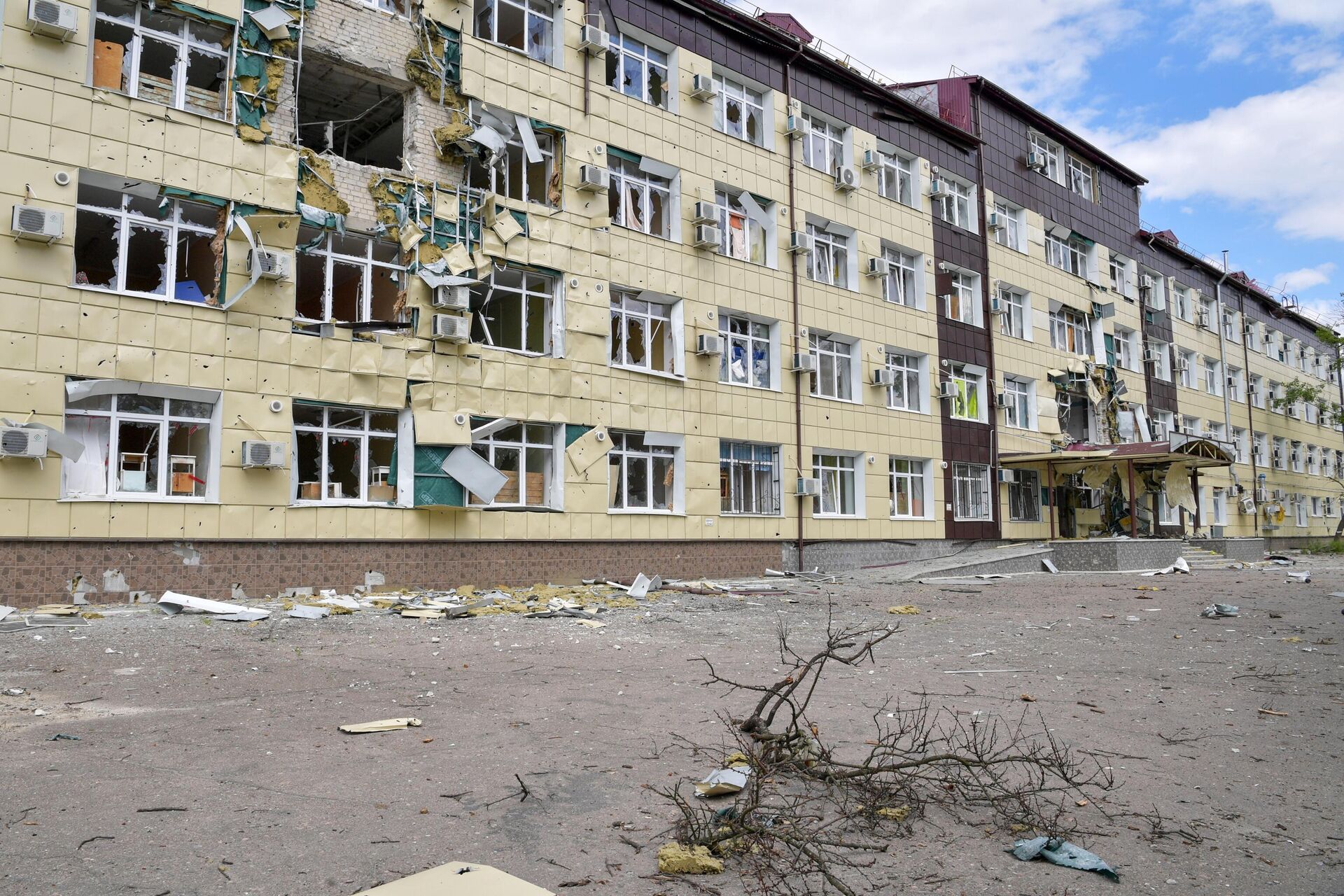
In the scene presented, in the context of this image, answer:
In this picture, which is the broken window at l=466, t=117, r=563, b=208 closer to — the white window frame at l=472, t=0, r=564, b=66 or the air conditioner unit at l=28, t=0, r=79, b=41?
the white window frame at l=472, t=0, r=564, b=66

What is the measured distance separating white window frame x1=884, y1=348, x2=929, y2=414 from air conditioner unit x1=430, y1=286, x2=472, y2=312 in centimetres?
1282

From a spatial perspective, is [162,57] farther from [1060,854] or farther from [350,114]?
[1060,854]

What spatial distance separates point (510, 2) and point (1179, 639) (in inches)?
616

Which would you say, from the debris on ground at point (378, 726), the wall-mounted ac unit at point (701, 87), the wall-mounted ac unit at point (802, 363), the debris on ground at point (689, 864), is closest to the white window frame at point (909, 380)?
the wall-mounted ac unit at point (802, 363)

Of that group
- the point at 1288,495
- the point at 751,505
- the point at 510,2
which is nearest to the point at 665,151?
the point at 510,2

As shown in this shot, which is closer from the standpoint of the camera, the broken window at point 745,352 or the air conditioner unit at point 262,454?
the air conditioner unit at point 262,454

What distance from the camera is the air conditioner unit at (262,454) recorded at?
1287 centimetres

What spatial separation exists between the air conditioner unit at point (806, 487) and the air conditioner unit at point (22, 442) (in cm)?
1439

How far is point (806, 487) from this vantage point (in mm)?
20828

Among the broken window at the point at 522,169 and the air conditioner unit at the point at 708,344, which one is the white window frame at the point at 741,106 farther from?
the air conditioner unit at the point at 708,344

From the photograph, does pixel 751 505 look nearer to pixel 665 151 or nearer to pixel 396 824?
pixel 665 151

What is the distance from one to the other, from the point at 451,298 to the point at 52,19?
633 centimetres

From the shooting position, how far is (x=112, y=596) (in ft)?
38.8

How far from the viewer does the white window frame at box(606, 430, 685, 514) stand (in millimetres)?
17859
